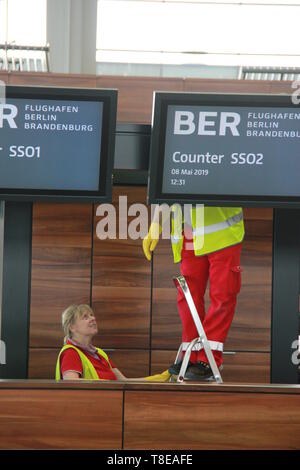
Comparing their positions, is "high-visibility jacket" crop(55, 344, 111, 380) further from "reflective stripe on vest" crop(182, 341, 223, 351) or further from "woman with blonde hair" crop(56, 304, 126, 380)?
"reflective stripe on vest" crop(182, 341, 223, 351)

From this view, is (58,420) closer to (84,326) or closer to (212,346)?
(212,346)

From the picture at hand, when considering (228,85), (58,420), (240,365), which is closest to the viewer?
(58,420)

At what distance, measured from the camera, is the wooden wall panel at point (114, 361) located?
5.57 metres

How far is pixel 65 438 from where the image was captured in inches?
133

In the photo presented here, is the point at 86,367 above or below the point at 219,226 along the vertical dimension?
below

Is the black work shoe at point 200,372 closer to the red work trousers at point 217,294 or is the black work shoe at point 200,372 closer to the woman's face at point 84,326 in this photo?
the red work trousers at point 217,294

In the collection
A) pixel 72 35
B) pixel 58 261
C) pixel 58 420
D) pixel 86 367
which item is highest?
pixel 72 35

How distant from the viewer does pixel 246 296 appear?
5699mm

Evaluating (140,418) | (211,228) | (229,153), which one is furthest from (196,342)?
(229,153)

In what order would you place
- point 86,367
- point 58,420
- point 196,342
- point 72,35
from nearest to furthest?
Result: point 58,420 < point 196,342 < point 86,367 < point 72,35

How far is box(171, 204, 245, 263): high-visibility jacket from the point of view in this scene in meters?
4.16

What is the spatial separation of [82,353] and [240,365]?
1.47 metres

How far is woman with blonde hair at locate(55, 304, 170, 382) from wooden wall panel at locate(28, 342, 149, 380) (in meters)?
0.80
